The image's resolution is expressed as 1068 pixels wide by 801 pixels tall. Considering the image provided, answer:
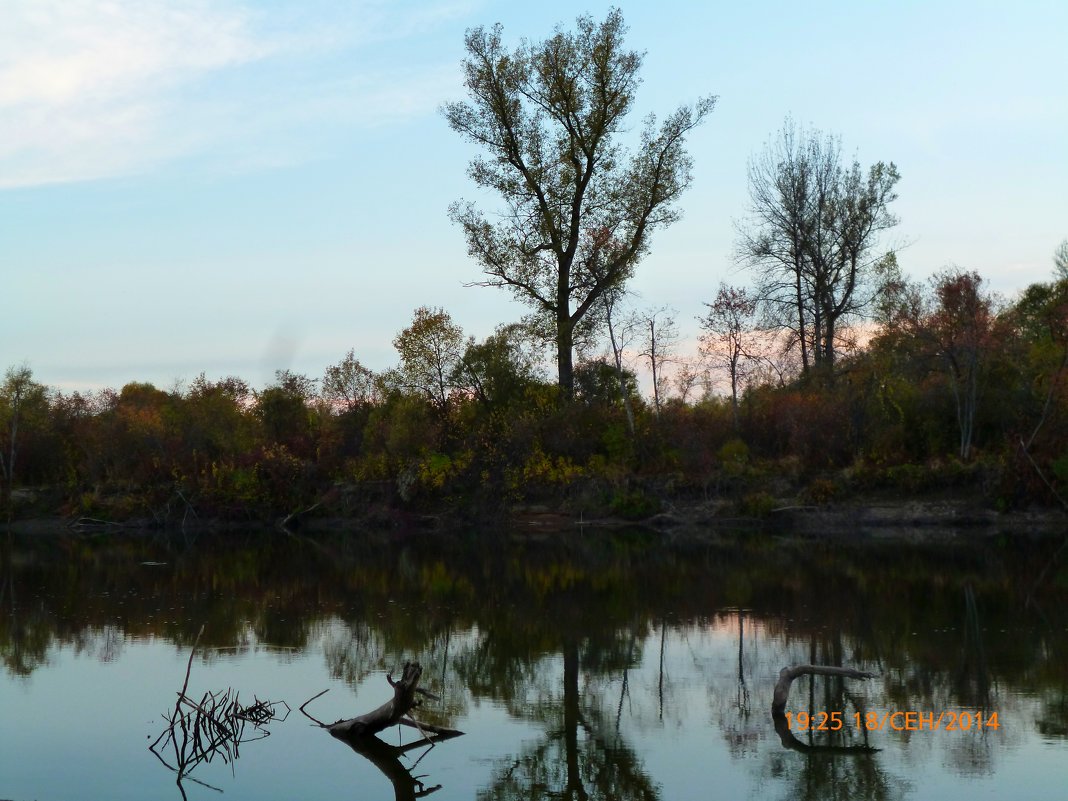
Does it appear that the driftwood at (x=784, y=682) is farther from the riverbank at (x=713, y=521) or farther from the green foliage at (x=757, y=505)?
the green foliage at (x=757, y=505)

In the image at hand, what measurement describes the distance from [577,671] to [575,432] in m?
26.0

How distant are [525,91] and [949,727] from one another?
34104mm

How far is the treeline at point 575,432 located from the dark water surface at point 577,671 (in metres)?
6.69

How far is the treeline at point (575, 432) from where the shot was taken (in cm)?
3428

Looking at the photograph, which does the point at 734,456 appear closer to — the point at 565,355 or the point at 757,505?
the point at 757,505

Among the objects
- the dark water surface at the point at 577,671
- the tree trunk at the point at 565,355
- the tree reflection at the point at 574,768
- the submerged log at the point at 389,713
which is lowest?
the tree reflection at the point at 574,768

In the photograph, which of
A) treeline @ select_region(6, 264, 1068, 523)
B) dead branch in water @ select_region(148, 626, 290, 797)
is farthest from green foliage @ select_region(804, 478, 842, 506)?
dead branch in water @ select_region(148, 626, 290, 797)

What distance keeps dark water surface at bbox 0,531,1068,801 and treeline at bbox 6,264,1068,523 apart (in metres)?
6.69

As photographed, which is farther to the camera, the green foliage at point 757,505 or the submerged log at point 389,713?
the green foliage at point 757,505

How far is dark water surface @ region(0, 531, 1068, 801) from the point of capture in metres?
10.5

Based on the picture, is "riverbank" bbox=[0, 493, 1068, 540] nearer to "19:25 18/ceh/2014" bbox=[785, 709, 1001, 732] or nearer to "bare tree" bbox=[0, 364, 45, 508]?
"bare tree" bbox=[0, 364, 45, 508]

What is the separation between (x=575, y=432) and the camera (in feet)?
135

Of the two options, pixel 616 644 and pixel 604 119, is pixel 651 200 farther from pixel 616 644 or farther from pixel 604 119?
pixel 616 644

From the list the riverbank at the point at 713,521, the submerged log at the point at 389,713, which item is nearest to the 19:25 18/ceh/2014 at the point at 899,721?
the submerged log at the point at 389,713
